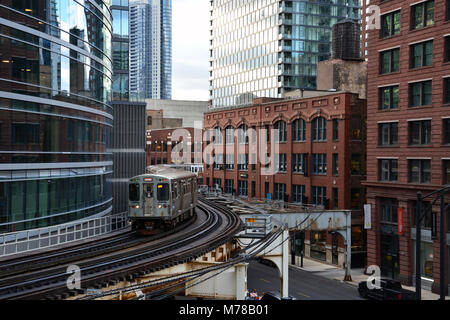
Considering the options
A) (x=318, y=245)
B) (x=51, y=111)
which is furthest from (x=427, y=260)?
(x=51, y=111)

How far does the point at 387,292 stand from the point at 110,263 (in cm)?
2284

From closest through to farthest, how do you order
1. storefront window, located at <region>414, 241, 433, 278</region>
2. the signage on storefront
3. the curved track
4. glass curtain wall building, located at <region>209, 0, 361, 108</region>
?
the curved track → storefront window, located at <region>414, 241, 433, 278</region> → the signage on storefront → glass curtain wall building, located at <region>209, 0, 361, 108</region>

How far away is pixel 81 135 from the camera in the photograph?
3281cm

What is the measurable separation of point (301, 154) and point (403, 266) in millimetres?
20765

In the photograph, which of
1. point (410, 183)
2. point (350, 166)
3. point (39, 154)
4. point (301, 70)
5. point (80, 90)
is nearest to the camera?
point (39, 154)

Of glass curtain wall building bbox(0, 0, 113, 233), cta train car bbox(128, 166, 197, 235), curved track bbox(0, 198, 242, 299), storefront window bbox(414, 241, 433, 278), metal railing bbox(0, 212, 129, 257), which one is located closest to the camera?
curved track bbox(0, 198, 242, 299)

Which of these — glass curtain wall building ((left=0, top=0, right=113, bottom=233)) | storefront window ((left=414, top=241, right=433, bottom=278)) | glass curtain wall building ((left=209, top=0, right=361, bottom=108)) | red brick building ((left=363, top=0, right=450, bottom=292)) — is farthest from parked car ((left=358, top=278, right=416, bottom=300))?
glass curtain wall building ((left=209, top=0, right=361, bottom=108))

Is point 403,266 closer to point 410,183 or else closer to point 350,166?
point 410,183

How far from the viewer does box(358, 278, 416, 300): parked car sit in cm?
3400

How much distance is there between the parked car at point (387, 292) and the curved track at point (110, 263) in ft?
39.1

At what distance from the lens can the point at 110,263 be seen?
64.5 feet

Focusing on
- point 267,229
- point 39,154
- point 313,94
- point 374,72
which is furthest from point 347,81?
point 39,154

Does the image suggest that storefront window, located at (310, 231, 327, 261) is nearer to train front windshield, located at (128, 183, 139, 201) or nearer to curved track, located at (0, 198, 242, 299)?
curved track, located at (0, 198, 242, 299)

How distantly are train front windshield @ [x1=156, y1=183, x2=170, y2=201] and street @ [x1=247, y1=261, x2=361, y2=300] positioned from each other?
13402mm
